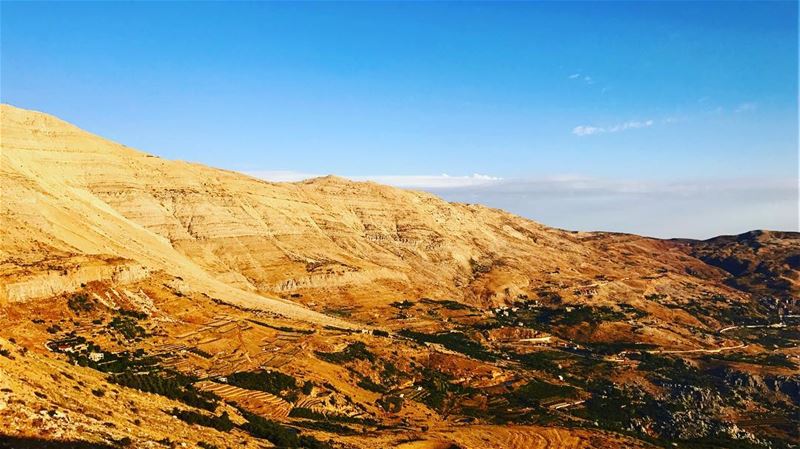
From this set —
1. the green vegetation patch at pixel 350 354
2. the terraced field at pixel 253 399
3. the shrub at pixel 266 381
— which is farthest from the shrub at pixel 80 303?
the green vegetation patch at pixel 350 354

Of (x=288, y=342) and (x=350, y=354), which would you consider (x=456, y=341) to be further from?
(x=288, y=342)

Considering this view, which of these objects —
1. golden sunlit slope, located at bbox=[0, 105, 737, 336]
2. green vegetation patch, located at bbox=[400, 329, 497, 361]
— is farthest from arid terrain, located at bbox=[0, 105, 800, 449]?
green vegetation patch, located at bbox=[400, 329, 497, 361]

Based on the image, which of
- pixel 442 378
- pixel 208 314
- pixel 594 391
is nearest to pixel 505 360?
pixel 594 391

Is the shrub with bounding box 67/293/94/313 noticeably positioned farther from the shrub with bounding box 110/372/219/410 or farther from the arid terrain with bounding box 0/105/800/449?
the shrub with bounding box 110/372/219/410

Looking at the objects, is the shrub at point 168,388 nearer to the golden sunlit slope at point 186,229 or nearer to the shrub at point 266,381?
the shrub at point 266,381

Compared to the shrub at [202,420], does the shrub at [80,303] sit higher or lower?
higher

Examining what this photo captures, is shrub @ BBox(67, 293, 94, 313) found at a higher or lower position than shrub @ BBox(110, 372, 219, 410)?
higher

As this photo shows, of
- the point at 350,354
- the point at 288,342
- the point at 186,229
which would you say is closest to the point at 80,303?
the point at 288,342

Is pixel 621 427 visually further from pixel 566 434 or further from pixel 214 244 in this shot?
pixel 214 244

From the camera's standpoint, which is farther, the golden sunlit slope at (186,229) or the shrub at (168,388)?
the golden sunlit slope at (186,229)
